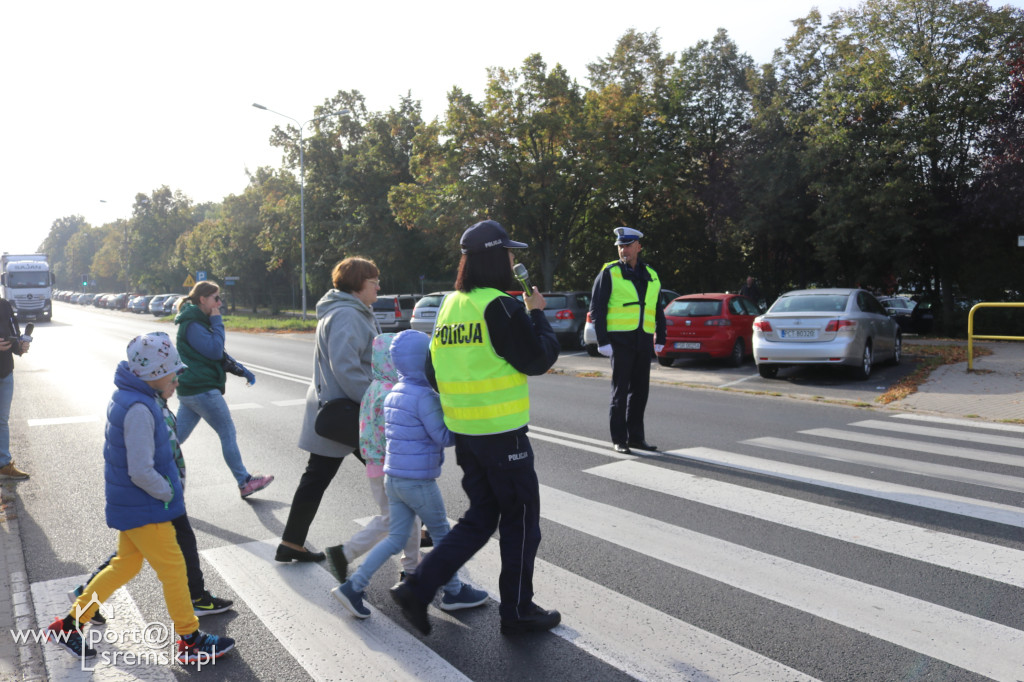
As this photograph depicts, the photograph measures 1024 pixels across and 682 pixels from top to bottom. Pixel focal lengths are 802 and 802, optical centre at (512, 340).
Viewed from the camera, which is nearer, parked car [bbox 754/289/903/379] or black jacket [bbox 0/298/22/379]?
black jacket [bbox 0/298/22/379]

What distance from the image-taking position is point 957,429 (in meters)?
8.84

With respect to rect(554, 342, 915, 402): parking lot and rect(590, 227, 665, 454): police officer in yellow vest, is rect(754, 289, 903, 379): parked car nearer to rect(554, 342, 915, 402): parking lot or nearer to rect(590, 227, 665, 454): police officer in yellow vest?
rect(554, 342, 915, 402): parking lot

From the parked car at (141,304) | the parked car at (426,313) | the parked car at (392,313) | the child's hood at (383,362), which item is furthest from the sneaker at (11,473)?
the parked car at (141,304)

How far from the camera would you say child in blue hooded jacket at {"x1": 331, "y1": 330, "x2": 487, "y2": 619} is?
145 inches

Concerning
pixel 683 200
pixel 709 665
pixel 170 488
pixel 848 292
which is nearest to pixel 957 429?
pixel 848 292

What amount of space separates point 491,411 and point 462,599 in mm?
1109

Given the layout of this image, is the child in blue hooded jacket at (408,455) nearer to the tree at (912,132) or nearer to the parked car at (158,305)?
the tree at (912,132)

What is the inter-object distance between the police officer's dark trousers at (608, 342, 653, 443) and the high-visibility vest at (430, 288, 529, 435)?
410 cm

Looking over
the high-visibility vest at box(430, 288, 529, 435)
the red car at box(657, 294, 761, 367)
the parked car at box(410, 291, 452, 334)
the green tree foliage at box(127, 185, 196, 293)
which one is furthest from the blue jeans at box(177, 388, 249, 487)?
the green tree foliage at box(127, 185, 196, 293)

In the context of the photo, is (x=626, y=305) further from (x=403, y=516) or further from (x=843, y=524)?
(x=403, y=516)

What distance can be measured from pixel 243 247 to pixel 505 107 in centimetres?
3679

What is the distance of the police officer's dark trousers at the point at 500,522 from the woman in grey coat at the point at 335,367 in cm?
100

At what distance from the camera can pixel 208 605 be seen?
3.90 metres

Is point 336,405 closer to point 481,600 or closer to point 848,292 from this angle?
point 481,600
